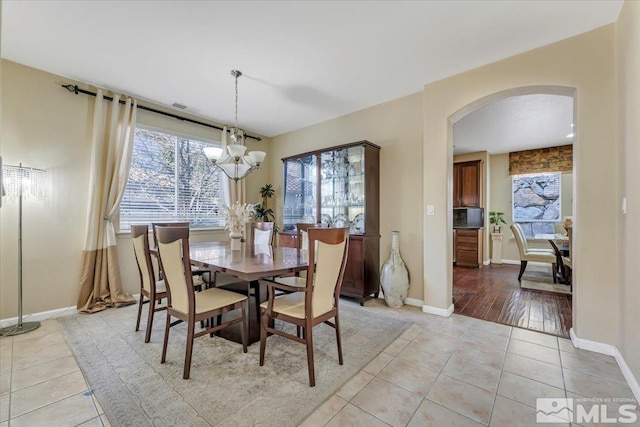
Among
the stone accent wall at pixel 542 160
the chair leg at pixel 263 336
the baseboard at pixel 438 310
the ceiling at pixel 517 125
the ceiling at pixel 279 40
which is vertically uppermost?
the ceiling at pixel 279 40

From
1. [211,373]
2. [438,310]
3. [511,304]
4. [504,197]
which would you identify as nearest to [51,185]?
[211,373]

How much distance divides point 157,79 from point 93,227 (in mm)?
1899

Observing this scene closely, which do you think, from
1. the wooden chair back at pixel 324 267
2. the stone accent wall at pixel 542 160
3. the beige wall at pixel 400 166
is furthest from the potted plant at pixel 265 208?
the stone accent wall at pixel 542 160

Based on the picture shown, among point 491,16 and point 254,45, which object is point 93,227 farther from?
point 491,16

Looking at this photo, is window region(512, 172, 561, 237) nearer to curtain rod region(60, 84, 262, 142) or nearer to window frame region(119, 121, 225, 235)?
curtain rod region(60, 84, 262, 142)

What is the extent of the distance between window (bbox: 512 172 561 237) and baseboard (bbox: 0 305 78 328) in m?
8.24

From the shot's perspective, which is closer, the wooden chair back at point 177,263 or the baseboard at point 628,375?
the baseboard at point 628,375

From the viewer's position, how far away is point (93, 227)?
132 inches

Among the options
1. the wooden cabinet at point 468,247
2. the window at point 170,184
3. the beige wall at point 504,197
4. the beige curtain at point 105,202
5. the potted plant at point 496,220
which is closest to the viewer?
the beige curtain at point 105,202

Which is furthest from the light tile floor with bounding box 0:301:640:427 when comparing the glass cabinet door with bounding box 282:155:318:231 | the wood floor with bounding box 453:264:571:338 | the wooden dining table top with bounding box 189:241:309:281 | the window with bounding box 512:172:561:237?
the window with bounding box 512:172:561:237

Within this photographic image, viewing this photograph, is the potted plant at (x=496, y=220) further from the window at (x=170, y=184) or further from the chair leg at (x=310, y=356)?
the chair leg at (x=310, y=356)

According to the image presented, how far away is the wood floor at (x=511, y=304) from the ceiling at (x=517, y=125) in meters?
2.49

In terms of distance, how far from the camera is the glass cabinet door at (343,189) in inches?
151

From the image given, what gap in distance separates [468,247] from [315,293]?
538 centimetres
